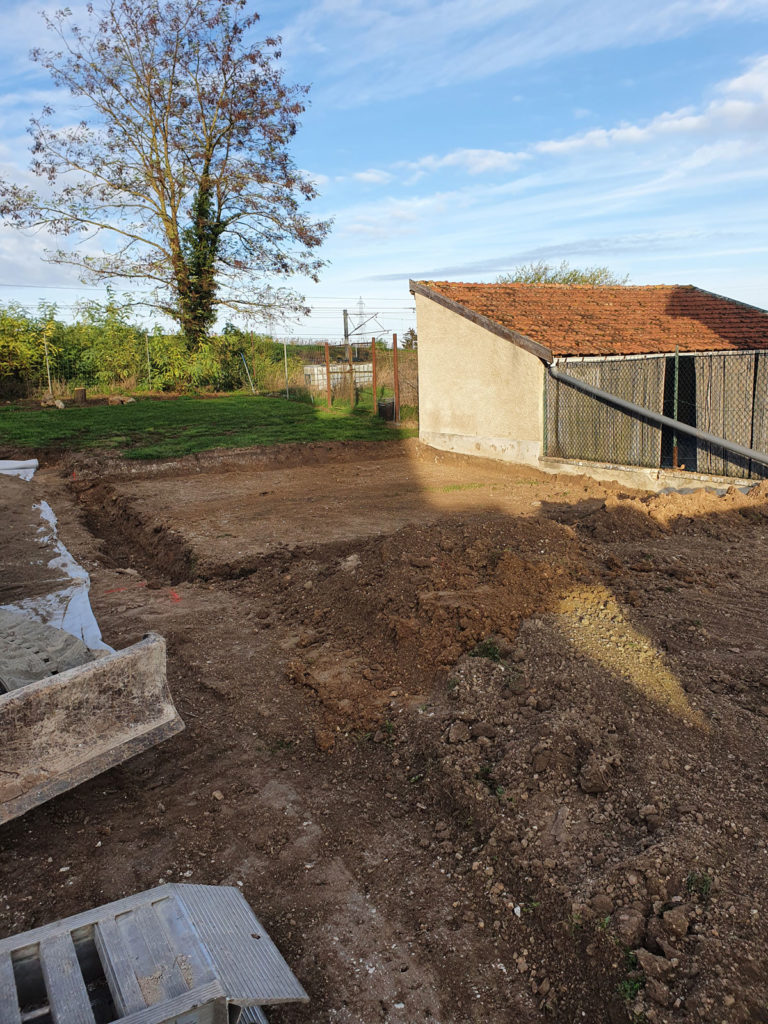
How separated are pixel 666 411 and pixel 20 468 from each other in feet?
41.2

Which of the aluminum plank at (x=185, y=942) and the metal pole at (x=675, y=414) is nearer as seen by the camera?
the aluminum plank at (x=185, y=942)

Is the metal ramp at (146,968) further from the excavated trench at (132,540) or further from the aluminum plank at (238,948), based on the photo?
the excavated trench at (132,540)

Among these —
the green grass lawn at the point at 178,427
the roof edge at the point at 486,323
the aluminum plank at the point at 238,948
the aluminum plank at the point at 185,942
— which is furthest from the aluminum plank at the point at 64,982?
the green grass lawn at the point at 178,427

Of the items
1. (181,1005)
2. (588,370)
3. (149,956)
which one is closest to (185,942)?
(149,956)

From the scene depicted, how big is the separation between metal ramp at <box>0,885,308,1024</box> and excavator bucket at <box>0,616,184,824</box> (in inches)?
37.8

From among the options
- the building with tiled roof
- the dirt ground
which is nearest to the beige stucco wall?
the building with tiled roof

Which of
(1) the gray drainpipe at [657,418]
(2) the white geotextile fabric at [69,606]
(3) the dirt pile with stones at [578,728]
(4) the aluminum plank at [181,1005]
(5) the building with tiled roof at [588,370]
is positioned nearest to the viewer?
(4) the aluminum plank at [181,1005]

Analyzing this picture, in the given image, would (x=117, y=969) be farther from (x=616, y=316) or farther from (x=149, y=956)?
(x=616, y=316)

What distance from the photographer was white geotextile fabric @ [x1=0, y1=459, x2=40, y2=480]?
13.7 metres

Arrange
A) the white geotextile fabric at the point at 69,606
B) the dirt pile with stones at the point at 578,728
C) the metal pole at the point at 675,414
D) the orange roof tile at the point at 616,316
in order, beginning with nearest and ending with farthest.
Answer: the dirt pile with stones at the point at 578,728
the white geotextile fabric at the point at 69,606
the metal pole at the point at 675,414
the orange roof tile at the point at 616,316

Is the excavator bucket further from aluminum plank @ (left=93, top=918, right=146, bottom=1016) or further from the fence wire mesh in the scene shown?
the fence wire mesh

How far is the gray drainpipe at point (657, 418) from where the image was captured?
11055 mm

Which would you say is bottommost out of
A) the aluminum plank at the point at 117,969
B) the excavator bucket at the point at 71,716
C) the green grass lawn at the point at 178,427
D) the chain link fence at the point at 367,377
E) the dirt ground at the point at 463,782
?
the dirt ground at the point at 463,782

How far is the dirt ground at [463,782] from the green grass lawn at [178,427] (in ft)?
29.9
